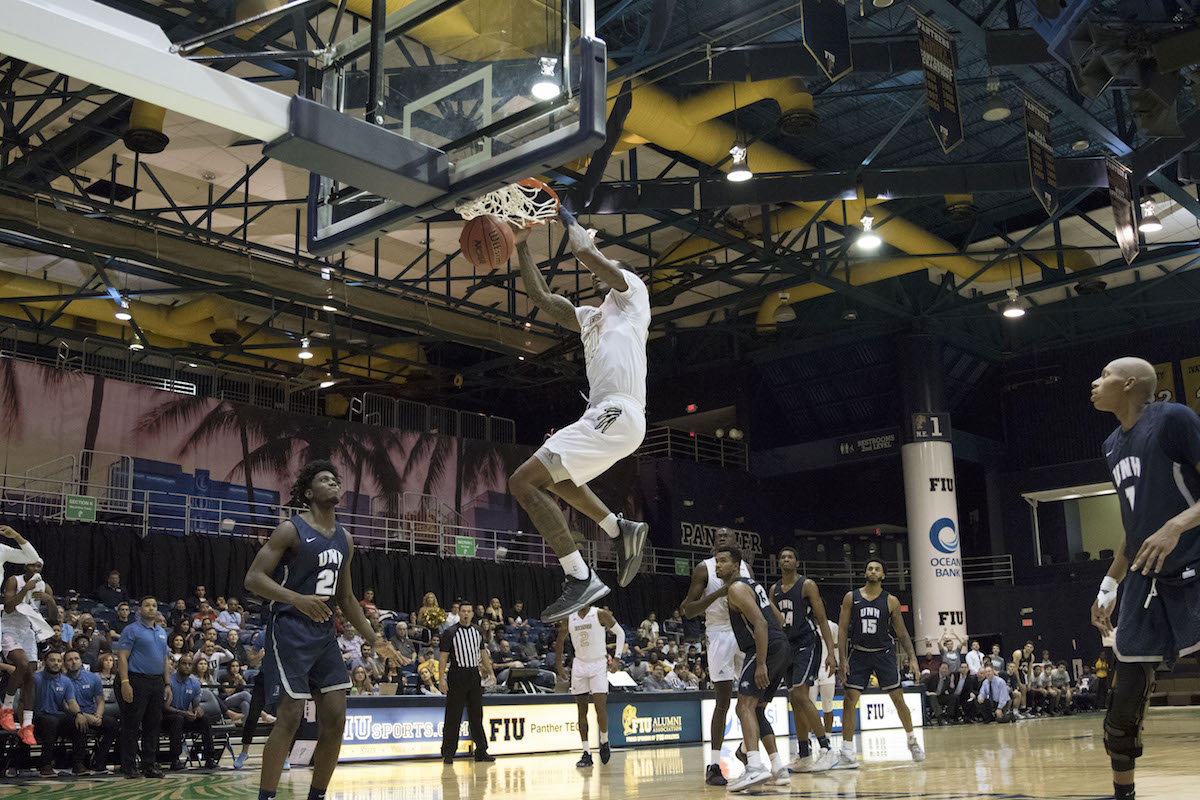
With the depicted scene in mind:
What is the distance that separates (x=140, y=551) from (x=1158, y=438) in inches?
693

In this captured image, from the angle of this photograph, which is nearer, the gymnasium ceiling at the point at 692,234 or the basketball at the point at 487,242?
the basketball at the point at 487,242

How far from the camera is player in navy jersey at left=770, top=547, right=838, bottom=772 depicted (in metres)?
10.6

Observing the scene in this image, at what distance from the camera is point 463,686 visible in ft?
42.2

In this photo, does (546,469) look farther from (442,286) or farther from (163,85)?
(442,286)

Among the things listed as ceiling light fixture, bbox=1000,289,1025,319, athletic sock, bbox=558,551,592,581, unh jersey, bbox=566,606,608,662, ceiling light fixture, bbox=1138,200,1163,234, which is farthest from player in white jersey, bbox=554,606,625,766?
ceiling light fixture, bbox=1000,289,1025,319

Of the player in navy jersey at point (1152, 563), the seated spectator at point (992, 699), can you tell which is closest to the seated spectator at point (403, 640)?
the seated spectator at point (992, 699)

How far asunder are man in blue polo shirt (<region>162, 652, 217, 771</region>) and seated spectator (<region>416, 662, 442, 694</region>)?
360cm

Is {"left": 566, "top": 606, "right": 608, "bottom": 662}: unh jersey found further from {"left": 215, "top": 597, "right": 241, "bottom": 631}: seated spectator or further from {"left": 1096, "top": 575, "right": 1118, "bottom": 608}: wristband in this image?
{"left": 215, "top": 597, "right": 241, "bottom": 631}: seated spectator

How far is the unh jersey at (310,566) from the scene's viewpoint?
6371 millimetres

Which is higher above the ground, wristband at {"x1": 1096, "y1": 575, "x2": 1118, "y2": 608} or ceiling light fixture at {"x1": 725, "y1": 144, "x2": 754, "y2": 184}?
ceiling light fixture at {"x1": 725, "y1": 144, "x2": 754, "y2": 184}

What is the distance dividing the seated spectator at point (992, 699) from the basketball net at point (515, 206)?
20341mm

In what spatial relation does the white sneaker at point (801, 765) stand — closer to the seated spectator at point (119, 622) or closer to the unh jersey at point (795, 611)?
the unh jersey at point (795, 611)

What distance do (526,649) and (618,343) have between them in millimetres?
16039

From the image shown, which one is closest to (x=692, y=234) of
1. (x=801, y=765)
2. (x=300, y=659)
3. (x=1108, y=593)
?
(x=801, y=765)
